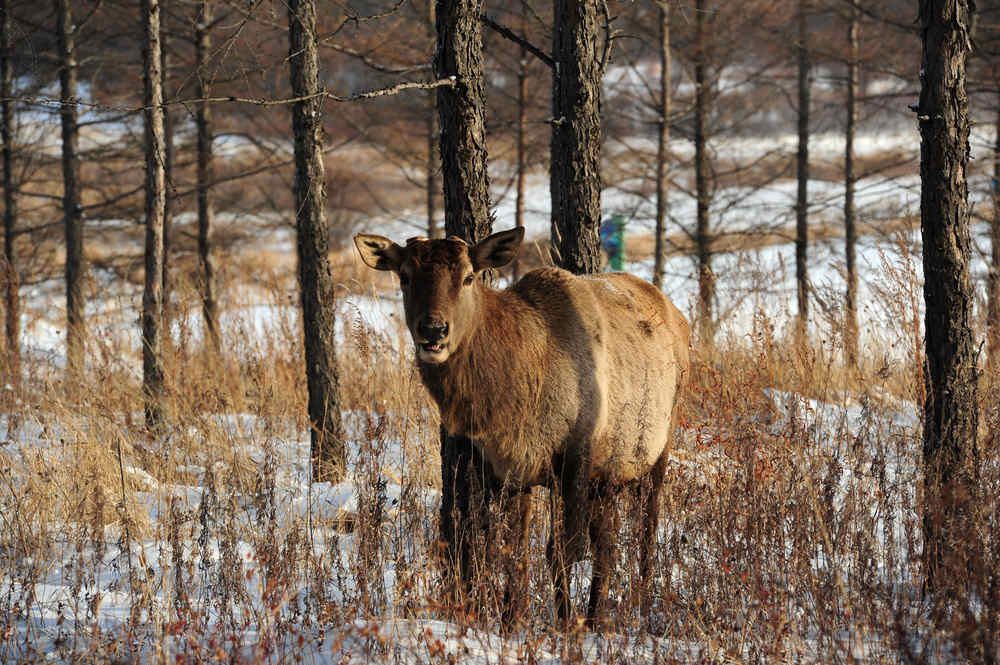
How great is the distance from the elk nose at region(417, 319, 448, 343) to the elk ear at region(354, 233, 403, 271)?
566 mm

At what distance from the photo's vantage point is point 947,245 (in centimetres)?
502

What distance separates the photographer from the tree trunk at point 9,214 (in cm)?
998

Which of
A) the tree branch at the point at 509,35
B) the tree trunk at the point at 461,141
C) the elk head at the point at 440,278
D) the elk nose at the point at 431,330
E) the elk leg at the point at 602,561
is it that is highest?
the tree branch at the point at 509,35

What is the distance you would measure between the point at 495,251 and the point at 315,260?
299 cm

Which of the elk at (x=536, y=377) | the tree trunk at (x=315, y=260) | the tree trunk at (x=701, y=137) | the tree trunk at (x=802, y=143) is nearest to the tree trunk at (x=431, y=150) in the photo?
the tree trunk at (x=701, y=137)

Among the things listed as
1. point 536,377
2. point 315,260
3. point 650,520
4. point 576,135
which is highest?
point 576,135

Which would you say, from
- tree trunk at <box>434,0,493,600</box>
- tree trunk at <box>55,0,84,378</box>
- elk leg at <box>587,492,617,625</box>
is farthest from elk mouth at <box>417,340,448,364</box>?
tree trunk at <box>55,0,84,378</box>

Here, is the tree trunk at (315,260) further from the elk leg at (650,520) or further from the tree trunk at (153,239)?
the elk leg at (650,520)

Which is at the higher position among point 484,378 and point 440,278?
point 440,278

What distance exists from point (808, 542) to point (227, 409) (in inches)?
218

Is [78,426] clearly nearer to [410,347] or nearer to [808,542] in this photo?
[410,347]

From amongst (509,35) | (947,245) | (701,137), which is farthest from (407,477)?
(701,137)

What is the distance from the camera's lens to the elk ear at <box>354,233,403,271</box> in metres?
4.61

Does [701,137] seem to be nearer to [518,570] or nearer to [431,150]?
[431,150]
